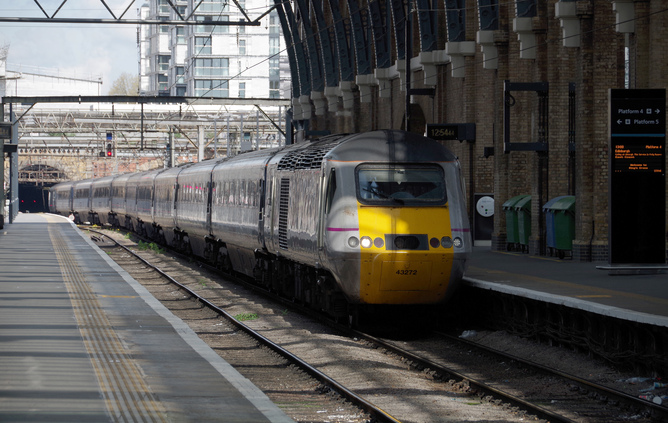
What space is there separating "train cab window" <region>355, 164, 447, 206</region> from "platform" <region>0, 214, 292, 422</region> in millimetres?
3470

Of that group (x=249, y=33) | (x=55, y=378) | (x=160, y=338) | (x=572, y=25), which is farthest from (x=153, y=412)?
(x=249, y=33)

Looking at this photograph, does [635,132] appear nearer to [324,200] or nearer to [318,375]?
[324,200]

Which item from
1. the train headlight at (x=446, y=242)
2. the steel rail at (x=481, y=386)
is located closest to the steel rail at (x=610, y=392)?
the steel rail at (x=481, y=386)

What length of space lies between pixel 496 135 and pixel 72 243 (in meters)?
18.0

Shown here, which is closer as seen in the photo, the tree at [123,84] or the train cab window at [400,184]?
the train cab window at [400,184]

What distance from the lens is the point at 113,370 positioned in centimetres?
1105

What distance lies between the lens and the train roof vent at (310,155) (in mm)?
17328

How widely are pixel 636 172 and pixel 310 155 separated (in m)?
5.97

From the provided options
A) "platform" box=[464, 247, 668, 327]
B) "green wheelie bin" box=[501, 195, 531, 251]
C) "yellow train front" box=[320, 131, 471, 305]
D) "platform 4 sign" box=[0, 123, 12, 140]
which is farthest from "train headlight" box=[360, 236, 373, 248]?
"platform 4 sign" box=[0, 123, 12, 140]

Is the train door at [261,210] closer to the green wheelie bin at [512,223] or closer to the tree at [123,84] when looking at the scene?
the green wheelie bin at [512,223]

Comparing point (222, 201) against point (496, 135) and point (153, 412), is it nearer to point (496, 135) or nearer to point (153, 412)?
point (496, 135)

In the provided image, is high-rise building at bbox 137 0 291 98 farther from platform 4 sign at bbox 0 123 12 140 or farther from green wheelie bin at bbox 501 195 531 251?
green wheelie bin at bbox 501 195 531 251

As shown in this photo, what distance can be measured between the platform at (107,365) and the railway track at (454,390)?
1.19 metres

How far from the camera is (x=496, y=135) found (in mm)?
29828
